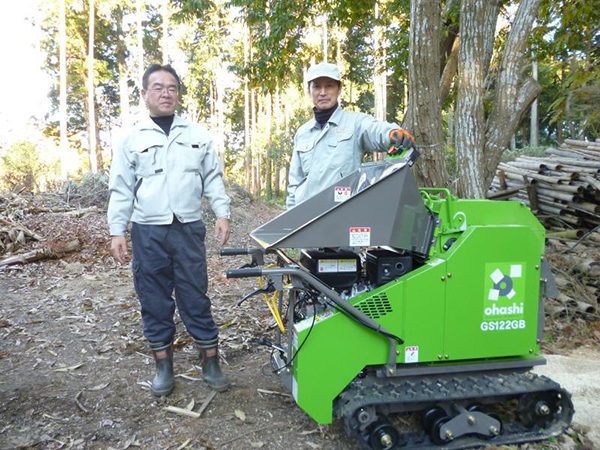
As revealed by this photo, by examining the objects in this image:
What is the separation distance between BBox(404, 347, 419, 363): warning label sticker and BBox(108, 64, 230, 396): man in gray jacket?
147 centimetres

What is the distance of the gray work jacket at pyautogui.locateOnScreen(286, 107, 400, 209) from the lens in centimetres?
332

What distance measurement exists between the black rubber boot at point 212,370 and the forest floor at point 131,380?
0.07m

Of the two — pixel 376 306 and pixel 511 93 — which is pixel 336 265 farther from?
pixel 511 93

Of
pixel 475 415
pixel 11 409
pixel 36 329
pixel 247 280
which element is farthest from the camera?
pixel 247 280

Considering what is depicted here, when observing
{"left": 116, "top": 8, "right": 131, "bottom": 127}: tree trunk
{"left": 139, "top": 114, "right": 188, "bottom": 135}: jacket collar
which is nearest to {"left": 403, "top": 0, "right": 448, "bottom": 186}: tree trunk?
{"left": 139, "top": 114, "right": 188, "bottom": 135}: jacket collar

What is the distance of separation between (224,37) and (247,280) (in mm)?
22931

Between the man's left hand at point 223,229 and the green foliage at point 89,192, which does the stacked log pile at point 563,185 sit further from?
the green foliage at point 89,192

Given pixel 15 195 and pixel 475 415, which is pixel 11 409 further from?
pixel 15 195

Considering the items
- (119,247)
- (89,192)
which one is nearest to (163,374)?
(119,247)

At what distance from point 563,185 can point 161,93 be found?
21.7ft

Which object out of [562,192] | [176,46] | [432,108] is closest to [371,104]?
[176,46]

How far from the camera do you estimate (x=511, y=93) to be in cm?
553

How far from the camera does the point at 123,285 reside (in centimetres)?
634

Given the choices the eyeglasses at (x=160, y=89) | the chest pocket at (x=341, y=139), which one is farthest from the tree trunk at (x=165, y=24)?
the chest pocket at (x=341, y=139)
